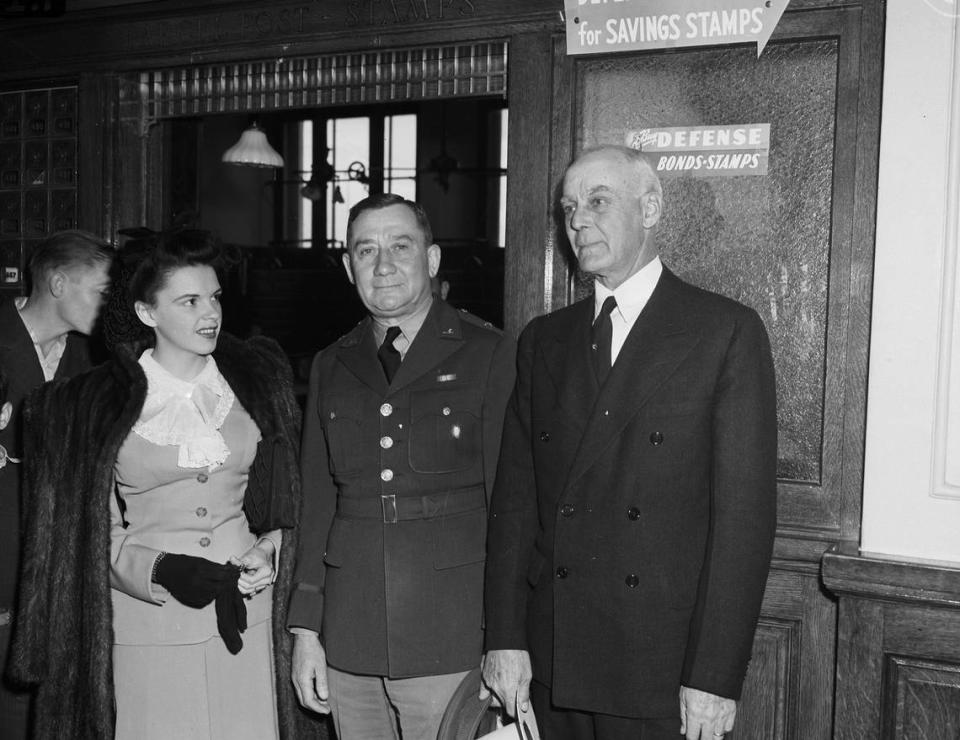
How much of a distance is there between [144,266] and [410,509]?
941 mm

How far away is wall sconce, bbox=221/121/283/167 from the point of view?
944 centimetres

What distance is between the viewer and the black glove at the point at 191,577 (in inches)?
96.7

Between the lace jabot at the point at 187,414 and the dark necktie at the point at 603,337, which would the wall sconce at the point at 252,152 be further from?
the dark necktie at the point at 603,337

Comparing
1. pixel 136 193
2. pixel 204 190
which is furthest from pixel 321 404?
pixel 204 190

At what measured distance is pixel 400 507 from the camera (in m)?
2.48

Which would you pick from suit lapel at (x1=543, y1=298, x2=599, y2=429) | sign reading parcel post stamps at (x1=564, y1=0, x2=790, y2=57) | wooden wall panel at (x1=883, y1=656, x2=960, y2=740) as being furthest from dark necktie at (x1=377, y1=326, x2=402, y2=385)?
wooden wall panel at (x1=883, y1=656, x2=960, y2=740)

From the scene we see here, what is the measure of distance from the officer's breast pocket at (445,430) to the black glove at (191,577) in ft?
1.85

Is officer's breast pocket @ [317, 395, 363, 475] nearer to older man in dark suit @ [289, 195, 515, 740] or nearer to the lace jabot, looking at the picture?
older man in dark suit @ [289, 195, 515, 740]

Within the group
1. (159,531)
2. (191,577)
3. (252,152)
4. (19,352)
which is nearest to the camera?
(191,577)

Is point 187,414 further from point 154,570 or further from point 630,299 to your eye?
point 630,299

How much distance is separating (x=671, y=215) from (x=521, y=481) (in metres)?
1.10

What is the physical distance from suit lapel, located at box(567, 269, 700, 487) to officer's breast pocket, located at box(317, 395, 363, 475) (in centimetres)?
62

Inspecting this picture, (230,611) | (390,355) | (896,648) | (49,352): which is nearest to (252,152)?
(49,352)

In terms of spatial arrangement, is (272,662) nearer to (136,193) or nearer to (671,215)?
(671,215)
